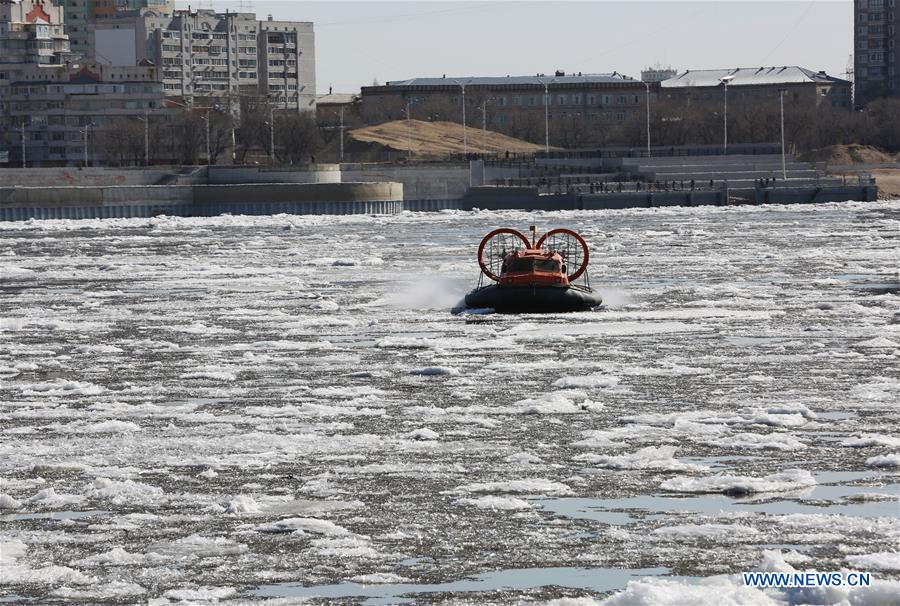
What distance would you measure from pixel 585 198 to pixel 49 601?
4050 inches

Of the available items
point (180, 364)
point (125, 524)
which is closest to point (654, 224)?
point (180, 364)

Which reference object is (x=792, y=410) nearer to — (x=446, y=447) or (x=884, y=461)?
(x=884, y=461)

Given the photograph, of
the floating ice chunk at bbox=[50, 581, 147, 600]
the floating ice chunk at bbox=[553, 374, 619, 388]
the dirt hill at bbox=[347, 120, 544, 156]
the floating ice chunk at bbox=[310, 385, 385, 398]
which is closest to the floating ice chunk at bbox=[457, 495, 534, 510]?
the floating ice chunk at bbox=[50, 581, 147, 600]

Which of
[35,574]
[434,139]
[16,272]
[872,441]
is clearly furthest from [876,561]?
[434,139]

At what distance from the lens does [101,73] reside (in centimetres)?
18938

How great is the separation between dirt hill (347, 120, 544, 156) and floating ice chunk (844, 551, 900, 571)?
140157 millimetres

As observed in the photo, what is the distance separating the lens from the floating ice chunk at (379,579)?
546 inches

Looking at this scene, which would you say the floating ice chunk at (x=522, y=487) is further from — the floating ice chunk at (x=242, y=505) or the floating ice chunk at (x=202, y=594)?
the floating ice chunk at (x=202, y=594)

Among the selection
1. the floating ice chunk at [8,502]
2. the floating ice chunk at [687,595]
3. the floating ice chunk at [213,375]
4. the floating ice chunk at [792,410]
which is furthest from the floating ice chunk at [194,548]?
the floating ice chunk at [213,375]

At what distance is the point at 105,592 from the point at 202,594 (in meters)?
0.87

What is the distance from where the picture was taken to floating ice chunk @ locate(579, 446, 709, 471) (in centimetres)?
1805

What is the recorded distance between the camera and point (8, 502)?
16.9 meters

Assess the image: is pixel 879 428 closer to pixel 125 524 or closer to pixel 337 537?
pixel 337 537

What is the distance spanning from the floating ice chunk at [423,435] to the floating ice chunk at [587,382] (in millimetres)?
4527
